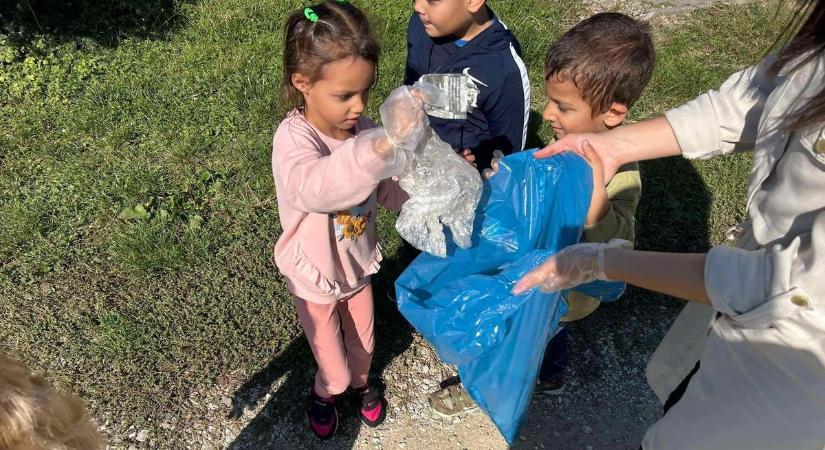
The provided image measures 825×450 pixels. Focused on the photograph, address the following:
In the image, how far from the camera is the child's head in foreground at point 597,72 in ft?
6.70

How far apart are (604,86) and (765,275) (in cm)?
105

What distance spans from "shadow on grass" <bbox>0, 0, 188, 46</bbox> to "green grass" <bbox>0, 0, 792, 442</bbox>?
2 centimetres

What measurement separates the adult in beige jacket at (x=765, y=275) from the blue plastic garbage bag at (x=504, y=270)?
270mm

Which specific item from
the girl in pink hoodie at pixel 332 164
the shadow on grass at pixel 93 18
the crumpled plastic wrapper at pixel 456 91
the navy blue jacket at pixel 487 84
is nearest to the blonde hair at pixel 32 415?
the girl in pink hoodie at pixel 332 164

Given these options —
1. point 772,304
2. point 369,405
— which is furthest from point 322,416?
point 772,304

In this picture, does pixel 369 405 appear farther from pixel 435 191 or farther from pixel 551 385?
pixel 435 191

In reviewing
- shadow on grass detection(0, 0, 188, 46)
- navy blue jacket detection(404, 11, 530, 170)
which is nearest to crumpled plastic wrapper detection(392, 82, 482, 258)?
navy blue jacket detection(404, 11, 530, 170)

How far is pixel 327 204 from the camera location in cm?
161

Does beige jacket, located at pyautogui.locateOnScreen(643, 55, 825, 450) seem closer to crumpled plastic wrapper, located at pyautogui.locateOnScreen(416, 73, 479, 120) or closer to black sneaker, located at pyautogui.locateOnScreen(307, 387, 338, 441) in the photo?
crumpled plastic wrapper, located at pyautogui.locateOnScreen(416, 73, 479, 120)

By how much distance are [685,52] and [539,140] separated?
1.88 meters

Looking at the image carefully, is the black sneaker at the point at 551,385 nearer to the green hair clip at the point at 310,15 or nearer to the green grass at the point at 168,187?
the green grass at the point at 168,187

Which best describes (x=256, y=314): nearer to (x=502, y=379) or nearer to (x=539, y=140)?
(x=502, y=379)

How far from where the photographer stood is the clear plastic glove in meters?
1.48

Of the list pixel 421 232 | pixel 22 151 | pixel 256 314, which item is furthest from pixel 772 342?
pixel 22 151
